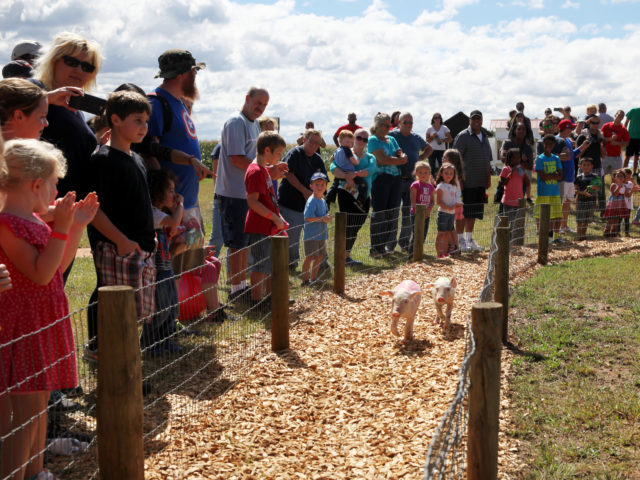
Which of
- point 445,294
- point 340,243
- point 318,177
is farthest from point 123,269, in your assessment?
point 318,177

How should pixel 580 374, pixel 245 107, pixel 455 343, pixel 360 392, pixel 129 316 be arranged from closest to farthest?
pixel 129 316 < pixel 360 392 < pixel 580 374 < pixel 455 343 < pixel 245 107

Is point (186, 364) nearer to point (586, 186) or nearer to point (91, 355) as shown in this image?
point (91, 355)

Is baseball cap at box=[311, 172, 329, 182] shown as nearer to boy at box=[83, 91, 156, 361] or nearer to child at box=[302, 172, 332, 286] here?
child at box=[302, 172, 332, 286]

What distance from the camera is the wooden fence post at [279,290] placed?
580cm

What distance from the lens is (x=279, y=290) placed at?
5871 mm

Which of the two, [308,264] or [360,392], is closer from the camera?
[360,392]

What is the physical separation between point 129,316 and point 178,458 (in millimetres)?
1255

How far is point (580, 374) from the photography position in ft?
18.0

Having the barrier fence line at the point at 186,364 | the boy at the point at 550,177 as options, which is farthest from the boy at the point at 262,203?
the boy at the point at 550,177

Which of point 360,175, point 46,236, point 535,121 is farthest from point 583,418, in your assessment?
point 535,121

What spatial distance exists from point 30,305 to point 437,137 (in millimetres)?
13799

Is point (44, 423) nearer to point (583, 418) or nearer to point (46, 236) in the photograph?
point (46, 236)

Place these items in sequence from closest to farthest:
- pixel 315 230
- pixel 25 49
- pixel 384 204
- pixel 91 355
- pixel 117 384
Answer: pixel 117 384 < pixel 91 355 < pixel 25 49 < pixel 315 230 < pixel 384 204

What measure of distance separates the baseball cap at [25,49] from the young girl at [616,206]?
11112 millimetres
